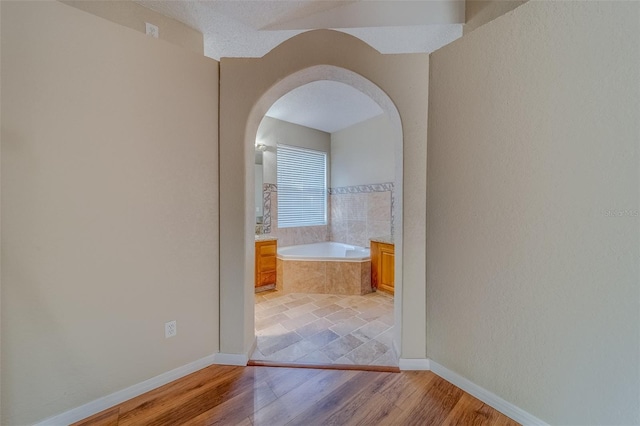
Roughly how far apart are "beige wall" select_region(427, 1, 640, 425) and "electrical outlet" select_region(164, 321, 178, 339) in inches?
74.2

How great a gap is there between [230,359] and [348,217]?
3.10 m

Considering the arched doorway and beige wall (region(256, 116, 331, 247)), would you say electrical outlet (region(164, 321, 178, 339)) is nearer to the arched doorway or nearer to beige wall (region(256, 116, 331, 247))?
the arched doorway

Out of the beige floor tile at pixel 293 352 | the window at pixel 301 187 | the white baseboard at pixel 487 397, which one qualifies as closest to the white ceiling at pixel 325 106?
the window at pixel 301 187

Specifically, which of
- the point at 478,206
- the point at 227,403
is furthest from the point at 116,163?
the point at 478,206

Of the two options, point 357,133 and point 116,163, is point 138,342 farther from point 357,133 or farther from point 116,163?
point 357,133

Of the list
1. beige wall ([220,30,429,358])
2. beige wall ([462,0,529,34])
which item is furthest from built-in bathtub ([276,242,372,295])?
beige wall ([462,0,529,34])

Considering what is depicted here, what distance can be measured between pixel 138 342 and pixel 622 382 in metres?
2.59

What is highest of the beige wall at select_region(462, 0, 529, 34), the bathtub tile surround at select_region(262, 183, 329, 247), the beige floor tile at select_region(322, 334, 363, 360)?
the beige wall at select_region(462, 0, 529, 34)

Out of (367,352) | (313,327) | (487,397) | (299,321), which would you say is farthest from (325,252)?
(487,397)

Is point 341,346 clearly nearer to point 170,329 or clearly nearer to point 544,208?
point 170,329

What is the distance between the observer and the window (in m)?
4.24

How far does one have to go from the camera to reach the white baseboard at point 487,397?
1282 mm

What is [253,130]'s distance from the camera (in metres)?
1.83

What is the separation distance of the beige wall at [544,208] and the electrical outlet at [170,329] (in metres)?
1.88
